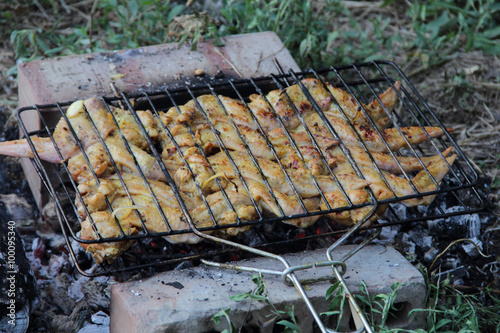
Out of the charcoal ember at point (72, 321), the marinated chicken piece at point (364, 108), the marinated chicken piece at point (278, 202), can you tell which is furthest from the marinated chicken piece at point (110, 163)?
the marinated chicken piece at point (364, 108)

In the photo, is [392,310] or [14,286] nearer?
[14,286]

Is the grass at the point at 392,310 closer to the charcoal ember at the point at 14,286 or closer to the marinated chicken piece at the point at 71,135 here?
the charcoal ember at the point at 14,286

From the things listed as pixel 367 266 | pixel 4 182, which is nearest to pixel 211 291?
pixel 367 266

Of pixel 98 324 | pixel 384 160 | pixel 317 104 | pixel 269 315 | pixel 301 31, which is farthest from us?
pixel 301 31

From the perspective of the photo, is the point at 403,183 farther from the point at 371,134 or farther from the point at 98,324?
the point at 98,324

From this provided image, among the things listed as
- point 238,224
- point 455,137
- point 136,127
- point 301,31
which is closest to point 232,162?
point 238,224

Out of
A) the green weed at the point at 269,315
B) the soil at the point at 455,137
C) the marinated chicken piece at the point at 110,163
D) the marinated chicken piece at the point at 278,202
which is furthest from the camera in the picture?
the soil at the point at 455,137

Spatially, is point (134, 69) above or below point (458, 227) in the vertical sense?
above
